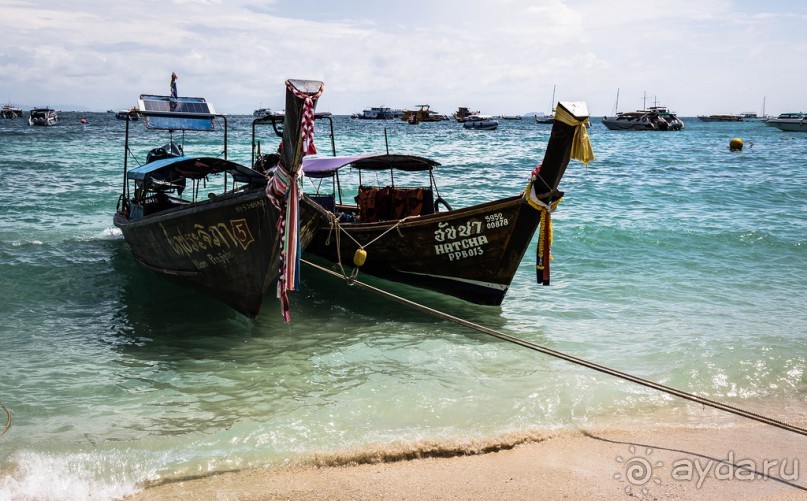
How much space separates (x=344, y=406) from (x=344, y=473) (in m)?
1.34

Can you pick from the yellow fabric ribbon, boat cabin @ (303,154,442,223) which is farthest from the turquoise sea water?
the yellow fabric ribbon

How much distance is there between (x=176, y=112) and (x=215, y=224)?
12.0 ft

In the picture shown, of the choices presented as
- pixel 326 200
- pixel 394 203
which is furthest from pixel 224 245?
pixel 394 203

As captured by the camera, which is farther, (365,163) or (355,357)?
(365,163)

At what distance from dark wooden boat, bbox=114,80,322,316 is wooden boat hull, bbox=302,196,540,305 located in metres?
0.89

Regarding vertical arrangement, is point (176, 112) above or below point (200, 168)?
above

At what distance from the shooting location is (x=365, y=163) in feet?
36.6

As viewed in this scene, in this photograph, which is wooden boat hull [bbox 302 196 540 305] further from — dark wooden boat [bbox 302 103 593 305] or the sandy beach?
the sandy beach

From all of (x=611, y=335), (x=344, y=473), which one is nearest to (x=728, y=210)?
(x=611, y=335)

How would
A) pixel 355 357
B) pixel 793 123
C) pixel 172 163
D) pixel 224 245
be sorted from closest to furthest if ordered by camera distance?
1. pixel 355 357
2. pixel 224 245
3. pixel 172 163
4. pixel 793 123

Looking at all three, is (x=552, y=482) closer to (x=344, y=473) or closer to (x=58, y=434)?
(x=344, y=473)

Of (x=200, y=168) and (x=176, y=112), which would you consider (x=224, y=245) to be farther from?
(x=176, y=112)

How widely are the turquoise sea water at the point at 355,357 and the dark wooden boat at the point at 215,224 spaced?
0.60 metres

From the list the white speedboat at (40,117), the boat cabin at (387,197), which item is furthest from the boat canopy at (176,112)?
the white speedboat at (40,117)
